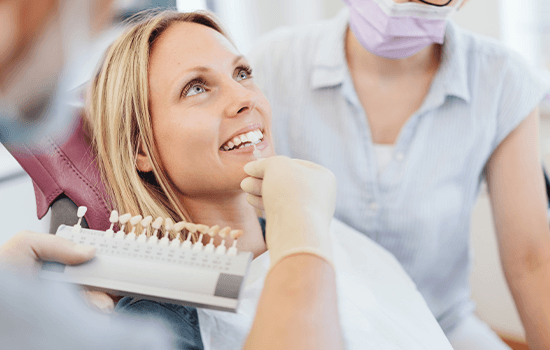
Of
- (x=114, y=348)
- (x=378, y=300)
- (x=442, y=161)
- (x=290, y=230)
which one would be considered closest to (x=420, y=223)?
(x=442, y=161)

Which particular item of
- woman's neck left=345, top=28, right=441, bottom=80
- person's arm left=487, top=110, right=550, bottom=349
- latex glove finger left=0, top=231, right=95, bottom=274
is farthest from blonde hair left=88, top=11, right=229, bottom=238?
person's arm left=487, top=110, right=550, bottom=349

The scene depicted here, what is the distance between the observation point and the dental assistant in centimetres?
91

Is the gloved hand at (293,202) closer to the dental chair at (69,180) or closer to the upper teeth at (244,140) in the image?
Result: the upper teeth at (244,140)

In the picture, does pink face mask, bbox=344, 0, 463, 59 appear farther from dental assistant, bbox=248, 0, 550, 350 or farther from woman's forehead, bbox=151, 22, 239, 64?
woman's forehead, bbox=151, 22, 239, 64

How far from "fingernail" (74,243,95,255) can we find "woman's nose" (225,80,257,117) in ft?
0.80

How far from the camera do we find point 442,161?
0.94m

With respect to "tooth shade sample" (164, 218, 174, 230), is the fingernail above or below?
Answer: above

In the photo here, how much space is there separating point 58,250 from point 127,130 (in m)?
0.19

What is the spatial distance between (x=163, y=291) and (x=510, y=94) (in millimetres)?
817

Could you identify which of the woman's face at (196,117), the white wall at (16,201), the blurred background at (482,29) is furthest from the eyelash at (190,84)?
the white wall at (16,201)

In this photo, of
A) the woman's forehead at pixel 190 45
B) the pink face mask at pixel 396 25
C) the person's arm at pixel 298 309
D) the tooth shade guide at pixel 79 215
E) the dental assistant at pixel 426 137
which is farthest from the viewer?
the dental assistant at pixel 426 137

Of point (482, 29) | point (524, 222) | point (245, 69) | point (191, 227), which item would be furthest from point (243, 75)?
point (482, 29)

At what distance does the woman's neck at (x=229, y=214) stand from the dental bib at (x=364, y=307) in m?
0.04

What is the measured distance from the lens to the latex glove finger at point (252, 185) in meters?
0.58
